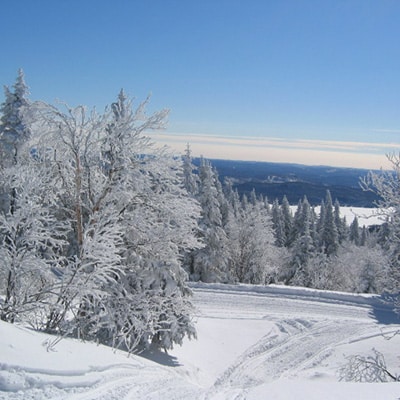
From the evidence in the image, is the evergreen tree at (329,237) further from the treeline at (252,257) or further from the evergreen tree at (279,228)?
the treeline at (252,257)

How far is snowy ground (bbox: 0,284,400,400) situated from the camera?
4.70 metres

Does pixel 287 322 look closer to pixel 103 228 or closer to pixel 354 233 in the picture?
pixel 103 228

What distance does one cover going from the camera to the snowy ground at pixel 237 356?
15.4 ft

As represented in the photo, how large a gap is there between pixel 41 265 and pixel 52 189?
106 inches

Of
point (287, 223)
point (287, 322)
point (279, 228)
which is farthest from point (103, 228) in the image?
point (287, 223)

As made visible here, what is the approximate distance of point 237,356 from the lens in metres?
13.3

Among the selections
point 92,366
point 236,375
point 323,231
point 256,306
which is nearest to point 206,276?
point 256,306

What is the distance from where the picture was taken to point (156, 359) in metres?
11.2

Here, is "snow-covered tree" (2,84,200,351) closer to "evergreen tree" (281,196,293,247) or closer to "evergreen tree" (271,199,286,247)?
"evergreen tree" (271,199,286,247)

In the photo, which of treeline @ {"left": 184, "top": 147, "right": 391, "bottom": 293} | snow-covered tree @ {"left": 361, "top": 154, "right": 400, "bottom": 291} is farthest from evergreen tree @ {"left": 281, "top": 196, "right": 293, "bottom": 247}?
snow-covered tree @ {"left": 361, "top": 154, "right": 400, "bottom": 291}

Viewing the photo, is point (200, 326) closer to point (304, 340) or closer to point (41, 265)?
point (304, 340)

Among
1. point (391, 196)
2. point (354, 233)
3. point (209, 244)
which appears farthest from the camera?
point (354, 233)

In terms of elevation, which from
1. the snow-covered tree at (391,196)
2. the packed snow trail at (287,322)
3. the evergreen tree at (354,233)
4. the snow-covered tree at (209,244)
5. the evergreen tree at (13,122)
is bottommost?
the evergreen tree at (354,233)

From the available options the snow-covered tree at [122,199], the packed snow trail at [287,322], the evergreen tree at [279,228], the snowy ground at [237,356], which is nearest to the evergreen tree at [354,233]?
the evergreen tree at [279,228]
